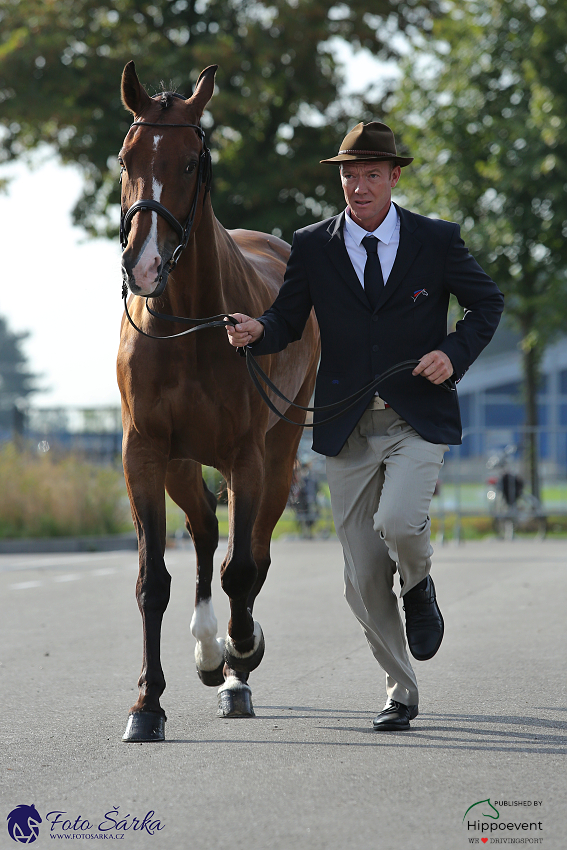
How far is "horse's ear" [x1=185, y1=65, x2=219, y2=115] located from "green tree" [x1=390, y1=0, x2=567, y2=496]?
15.2 metres

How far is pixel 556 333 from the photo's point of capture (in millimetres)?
21938

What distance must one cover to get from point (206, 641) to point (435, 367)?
1.86 m

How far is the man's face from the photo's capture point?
203 inches

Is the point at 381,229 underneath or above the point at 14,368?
underneath

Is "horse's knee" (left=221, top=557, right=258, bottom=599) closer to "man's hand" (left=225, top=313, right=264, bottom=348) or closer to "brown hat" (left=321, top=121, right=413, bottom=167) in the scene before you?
"man's hand" (left=225, top=313, right=264, bottom=348)

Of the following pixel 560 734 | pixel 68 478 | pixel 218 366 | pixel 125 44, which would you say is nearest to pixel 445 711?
pixel 560 734

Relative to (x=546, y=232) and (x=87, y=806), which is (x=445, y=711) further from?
(x=546, y=232)

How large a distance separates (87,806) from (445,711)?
2.13 m

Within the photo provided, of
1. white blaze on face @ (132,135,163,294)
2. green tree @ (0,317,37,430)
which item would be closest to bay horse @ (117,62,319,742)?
white blaze on face @ (132,135,163,294)

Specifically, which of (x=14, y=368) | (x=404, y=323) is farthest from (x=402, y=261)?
(x=14, y=368)

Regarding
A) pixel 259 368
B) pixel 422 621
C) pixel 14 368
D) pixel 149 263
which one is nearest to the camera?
pixel 149 263

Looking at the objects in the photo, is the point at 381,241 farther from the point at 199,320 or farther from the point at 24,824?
the point at 24,824

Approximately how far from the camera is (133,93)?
513 centimetres

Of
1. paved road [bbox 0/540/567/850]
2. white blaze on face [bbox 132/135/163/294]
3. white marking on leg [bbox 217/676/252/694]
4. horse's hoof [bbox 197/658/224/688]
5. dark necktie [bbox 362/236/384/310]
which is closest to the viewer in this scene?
paved road [bbox 0/540/567/850]
